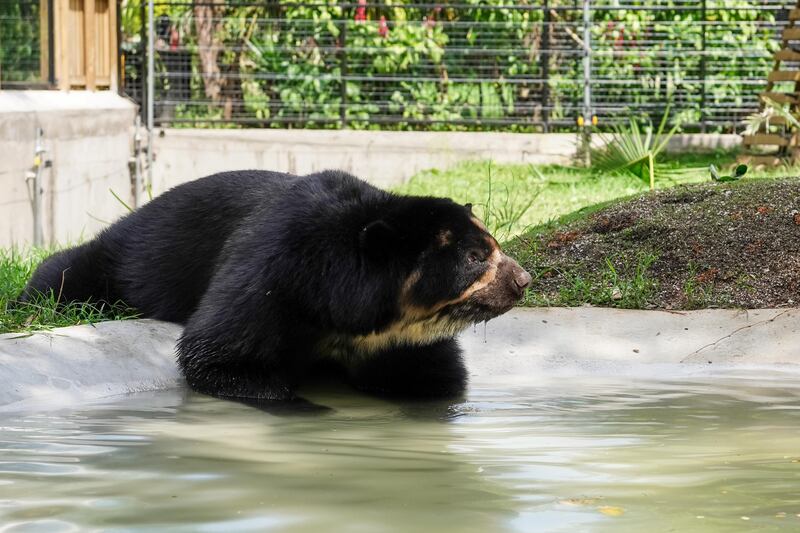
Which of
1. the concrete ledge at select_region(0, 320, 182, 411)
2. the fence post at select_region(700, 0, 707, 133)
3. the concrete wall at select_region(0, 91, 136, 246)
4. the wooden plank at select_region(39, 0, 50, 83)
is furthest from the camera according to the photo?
the fence post at select_region(700, 0, 707, 133)

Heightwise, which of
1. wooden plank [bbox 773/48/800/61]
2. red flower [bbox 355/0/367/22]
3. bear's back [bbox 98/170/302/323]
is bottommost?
bear's back [bbox 98/170/302/323]

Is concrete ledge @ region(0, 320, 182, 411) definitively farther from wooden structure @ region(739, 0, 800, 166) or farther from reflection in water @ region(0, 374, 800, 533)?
wooden structure @ region(739, 0, 800, 166)

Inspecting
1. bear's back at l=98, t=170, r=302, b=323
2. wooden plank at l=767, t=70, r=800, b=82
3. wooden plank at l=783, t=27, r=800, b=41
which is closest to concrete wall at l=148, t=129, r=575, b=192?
wooden plank at l=767, t=70, r=800, b=82

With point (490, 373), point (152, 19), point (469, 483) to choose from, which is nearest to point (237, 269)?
point (490, 373)

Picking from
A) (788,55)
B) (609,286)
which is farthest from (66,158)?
(788,55)

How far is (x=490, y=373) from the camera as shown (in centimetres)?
628

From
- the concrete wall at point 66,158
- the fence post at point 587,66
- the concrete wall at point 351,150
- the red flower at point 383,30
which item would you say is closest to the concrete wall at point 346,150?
Answer: the concrete wall at point 351,150

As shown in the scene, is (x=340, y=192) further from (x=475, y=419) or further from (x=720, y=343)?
(x=720, y=343)

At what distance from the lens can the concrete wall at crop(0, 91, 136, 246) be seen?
12.0 meters

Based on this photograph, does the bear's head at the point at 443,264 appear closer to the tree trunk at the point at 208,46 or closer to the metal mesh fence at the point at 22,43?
the metal mesh fence at the point at 22,43

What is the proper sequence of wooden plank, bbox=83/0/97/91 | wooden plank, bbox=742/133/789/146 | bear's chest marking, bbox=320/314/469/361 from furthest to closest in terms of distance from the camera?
wooden plank, bbox=742/133/789/146
wooden plank, bbox=83/0/97/91
bear's chest marking, bbox=320/314/469/361

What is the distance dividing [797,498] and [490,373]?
275 centimetres

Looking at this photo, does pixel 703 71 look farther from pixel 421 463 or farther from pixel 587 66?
pixel 421 463

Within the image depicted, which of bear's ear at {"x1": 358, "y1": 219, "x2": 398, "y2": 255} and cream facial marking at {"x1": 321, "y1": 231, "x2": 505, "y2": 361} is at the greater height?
bear's ear at {"x1": 358, "y1": 219, "x2": 398, "y2": 255}
